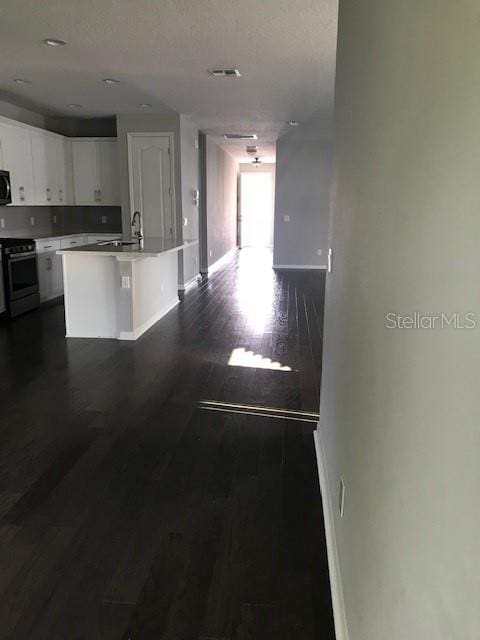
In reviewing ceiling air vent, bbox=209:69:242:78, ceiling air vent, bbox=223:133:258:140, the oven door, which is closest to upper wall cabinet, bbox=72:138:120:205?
the oven door

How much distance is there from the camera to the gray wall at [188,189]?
26.0ft

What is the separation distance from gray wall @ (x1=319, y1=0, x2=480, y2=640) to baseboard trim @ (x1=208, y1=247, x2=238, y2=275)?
9.01 m

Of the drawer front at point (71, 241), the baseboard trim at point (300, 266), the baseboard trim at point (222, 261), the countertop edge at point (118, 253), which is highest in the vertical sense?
the countertop edge at point (118, 253)

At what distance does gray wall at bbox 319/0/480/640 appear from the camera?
0.72 meters

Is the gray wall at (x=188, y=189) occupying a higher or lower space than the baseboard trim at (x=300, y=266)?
higher

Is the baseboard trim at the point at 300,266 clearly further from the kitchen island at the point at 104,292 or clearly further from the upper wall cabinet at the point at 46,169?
the kitchen island at the point at 104,292

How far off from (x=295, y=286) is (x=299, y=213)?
2648 millimetres

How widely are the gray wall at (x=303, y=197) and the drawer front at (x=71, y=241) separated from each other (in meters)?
4.27

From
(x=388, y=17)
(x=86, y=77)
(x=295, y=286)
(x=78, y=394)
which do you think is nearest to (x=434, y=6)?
(x=388, y=17)

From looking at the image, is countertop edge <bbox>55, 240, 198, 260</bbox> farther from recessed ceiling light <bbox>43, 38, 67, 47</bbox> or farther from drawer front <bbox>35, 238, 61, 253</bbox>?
drawer front <bbox>35, 238, 61, 253</bbox>

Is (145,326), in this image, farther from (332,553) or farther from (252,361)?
(332,553)

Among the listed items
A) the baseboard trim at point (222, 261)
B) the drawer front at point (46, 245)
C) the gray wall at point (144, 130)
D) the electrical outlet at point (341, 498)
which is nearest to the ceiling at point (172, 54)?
the gray wall at point (144, 130)

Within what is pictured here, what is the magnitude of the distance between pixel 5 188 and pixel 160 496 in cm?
524

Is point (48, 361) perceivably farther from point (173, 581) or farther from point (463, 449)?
point (463, 449)
